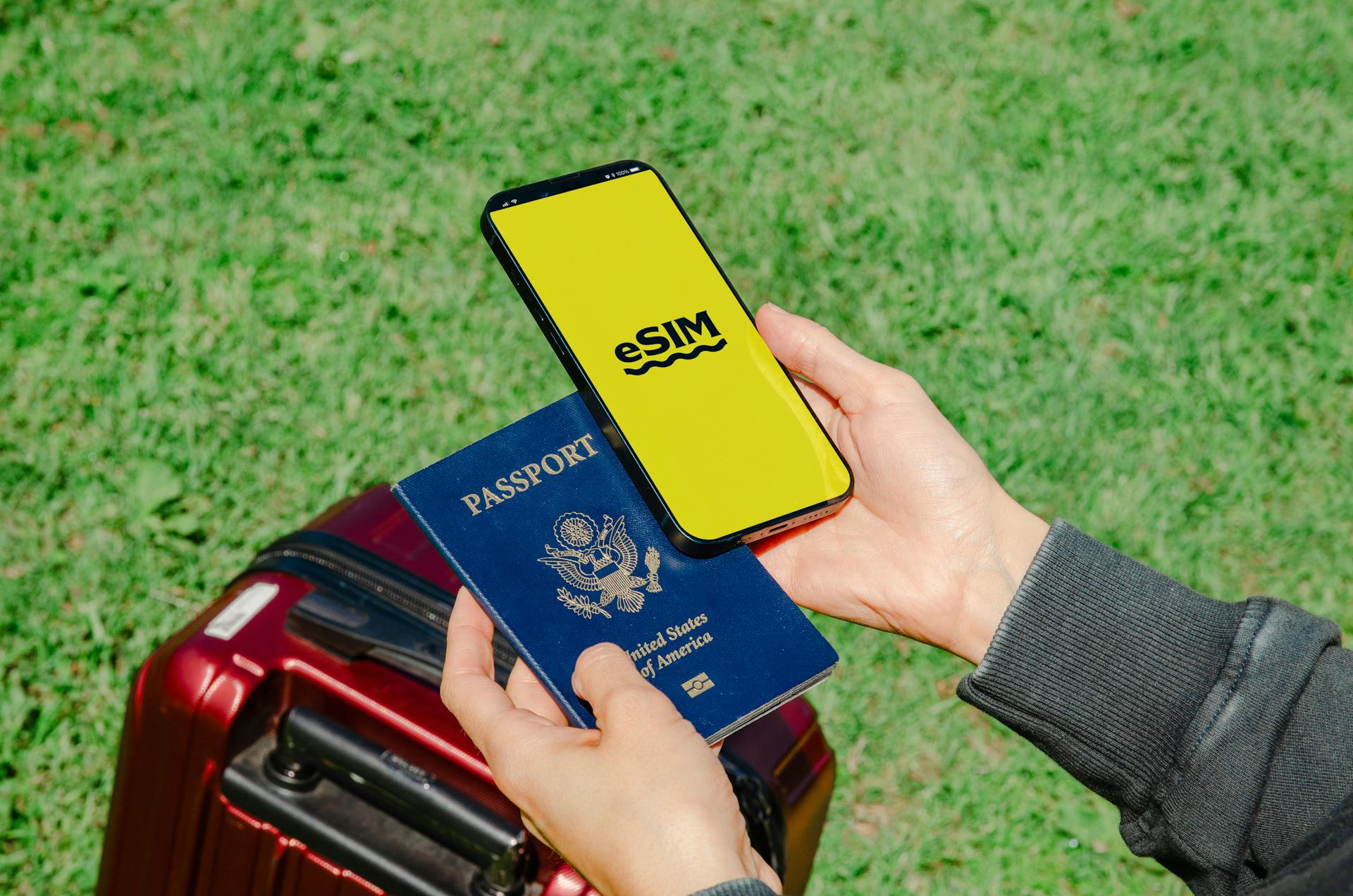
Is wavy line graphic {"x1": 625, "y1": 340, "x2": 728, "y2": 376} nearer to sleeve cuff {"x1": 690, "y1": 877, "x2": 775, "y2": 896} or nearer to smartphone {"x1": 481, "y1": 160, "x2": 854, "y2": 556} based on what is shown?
smartphone {"x1": 481, "y1": 160, "x2": 854, "y2": 556}

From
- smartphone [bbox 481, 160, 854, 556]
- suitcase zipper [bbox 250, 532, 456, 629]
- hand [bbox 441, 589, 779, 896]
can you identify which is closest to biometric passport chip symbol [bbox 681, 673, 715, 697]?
hand [bbox 441, 589, 779, 896]

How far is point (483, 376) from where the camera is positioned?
11.2 ft

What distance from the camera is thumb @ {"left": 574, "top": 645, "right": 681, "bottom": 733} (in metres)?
1.53

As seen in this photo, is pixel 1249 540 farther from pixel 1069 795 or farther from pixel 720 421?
pixel 720 421

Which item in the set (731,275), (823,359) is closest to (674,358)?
(823,359)

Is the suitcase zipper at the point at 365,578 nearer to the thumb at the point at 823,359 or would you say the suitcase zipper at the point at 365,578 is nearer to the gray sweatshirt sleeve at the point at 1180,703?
the thumb at the point at 823,359

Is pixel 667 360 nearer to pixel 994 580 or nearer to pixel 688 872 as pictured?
pixel 994 580

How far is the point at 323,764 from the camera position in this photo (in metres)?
1.87

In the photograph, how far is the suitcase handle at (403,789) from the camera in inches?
69.7

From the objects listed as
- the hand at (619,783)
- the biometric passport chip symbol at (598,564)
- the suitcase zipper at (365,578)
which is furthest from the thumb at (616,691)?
the suitcase zipper at (365,578)

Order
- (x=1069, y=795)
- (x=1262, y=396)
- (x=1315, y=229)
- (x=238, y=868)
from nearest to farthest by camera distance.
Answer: (x=238, y=868)
(x=1069, y=795)
(x=1262, y=396)
(x=1315, y=229)

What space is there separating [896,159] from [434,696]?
2.92 metres

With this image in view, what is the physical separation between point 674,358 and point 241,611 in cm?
95

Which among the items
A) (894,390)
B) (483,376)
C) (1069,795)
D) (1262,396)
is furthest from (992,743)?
(483,376)
